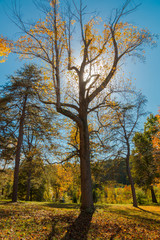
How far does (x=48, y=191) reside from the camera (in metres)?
22.8

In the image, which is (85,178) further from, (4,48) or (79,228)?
(4,48)

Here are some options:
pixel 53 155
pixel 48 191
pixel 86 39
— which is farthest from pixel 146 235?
pixel 48 191

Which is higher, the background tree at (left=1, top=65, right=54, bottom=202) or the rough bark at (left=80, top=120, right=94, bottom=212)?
the background tree at (left=1, top=65, right=54, bottom=202)

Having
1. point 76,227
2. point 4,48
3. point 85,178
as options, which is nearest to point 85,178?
point 85,178

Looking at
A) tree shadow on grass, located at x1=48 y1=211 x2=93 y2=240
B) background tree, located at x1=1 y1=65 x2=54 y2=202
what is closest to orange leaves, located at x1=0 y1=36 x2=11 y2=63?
background tree, located at x1=1 y1=65 x2=54 y2=202

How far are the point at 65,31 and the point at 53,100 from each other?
12.6ft

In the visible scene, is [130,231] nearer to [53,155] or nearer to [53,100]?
[53,155]

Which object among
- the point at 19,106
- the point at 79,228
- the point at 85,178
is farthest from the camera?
the point at 19,106

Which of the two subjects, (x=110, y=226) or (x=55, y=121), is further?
(x=55, y=121)

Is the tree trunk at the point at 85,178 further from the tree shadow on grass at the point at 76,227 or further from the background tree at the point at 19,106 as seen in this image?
the background tree at the point at 19,106

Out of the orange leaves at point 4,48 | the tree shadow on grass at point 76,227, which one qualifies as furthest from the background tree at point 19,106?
the tree shadow on grass at point 76,227

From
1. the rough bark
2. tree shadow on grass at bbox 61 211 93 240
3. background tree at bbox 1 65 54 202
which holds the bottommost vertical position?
tree shadow on grass at bbox 61 211 93 240

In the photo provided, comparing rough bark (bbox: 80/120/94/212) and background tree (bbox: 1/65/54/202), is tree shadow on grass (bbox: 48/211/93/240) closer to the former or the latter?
rough bark (bbox: 80/120/94/212)

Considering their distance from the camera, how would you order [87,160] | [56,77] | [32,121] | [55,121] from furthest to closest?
1. [32,121]
2. [55,121]
3. [56,77]
4. [87,160]
